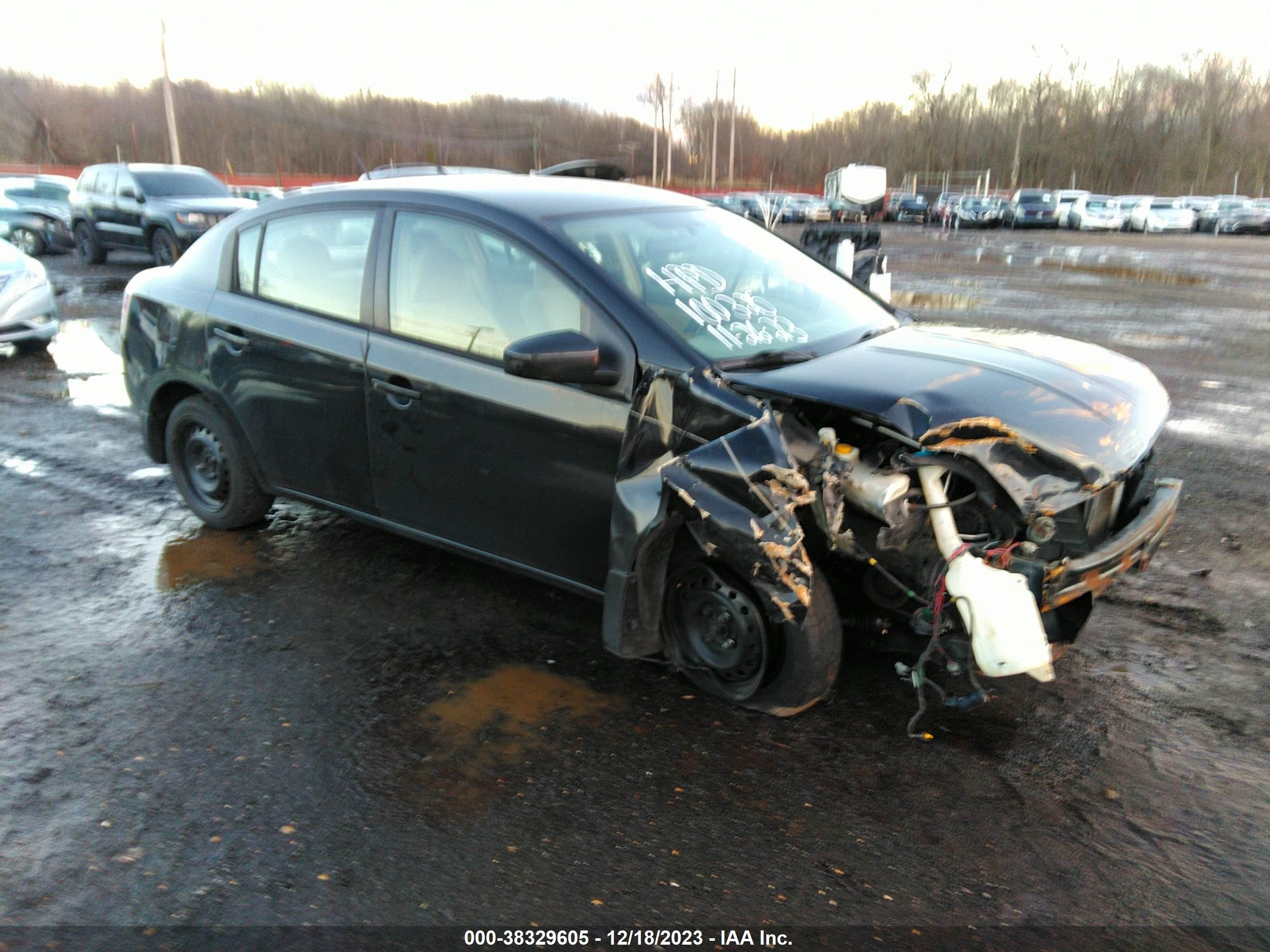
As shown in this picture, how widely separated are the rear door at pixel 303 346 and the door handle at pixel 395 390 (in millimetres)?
84

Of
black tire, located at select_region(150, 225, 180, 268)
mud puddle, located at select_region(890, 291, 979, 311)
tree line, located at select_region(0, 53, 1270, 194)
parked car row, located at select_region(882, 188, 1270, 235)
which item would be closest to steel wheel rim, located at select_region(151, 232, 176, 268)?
black tire, located at select_region(150, 225, 180, 268)

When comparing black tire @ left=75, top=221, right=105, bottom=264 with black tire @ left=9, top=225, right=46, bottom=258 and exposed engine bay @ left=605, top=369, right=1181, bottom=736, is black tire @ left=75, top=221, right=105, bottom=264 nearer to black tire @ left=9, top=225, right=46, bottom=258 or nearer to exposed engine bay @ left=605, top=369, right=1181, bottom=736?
black tire @ left=9, top=225, right=46, bottom=258

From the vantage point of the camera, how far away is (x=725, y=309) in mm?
3721

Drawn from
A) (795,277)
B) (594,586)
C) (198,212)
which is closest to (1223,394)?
(795,277)

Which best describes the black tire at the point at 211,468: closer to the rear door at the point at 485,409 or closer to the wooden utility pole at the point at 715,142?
the rear door at the point at 485,409

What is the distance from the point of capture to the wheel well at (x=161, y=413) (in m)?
5.02

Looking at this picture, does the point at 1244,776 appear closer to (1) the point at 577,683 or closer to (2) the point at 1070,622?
(2) the point at 1070,622

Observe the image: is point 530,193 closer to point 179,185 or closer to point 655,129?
point 179,185

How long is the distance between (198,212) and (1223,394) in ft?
46.0

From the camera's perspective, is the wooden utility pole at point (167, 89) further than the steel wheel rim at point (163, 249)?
Yes

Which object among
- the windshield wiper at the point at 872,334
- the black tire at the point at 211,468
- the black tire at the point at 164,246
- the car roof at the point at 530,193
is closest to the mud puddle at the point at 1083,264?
the windshield wiper at the point at 872,334

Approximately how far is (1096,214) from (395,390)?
140 ft

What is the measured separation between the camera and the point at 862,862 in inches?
105

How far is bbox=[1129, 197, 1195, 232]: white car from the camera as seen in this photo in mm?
38844
